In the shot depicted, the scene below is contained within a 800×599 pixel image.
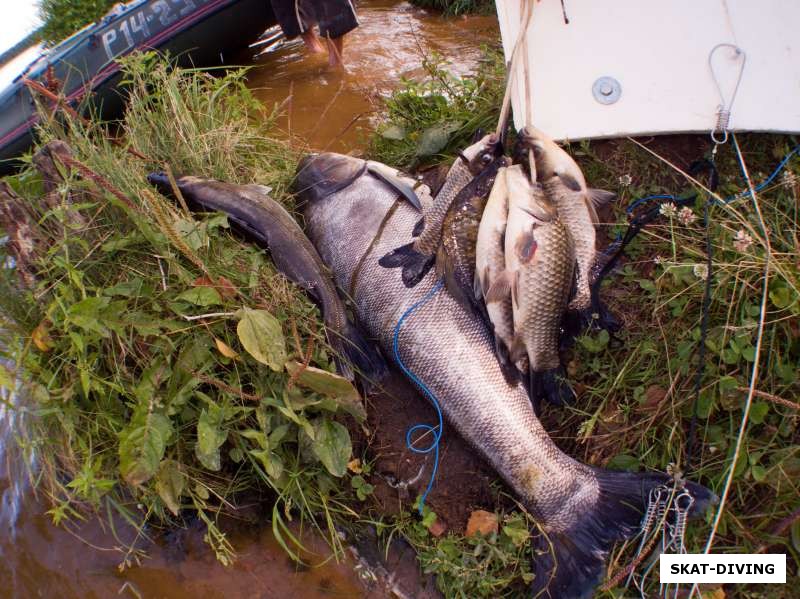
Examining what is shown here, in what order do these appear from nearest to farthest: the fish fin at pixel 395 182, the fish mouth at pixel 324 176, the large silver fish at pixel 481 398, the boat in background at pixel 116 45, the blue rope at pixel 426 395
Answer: the large silver fish at pixel 481 398
the blue rope at pixel 426 395
the fish fin at pixel 395 182
the fish mouth at pixel 324 176
the boat in background at pixel 116 45

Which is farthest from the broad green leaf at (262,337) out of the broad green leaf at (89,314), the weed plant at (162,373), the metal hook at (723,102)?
the metal hook at (723,102)

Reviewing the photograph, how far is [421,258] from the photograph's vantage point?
2879mm

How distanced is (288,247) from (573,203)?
4.71 ft

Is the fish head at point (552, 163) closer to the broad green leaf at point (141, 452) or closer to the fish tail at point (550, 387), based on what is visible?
the fish tail at point (550, 387)

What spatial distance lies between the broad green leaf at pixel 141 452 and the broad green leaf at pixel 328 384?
57 cm

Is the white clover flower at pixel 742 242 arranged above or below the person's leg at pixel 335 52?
below

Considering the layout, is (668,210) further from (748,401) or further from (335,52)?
(335,52)

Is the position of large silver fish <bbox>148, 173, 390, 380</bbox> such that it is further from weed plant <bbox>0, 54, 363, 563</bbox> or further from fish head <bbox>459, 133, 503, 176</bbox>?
fish head <bbox>459, 133, 503, 176</bbox>

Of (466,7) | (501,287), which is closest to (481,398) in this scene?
(501,287)

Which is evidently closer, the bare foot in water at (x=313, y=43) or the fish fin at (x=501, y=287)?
the fish fin at (x=501, y=287)

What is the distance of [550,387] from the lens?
8.64 feet

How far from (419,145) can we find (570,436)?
6.89 feet

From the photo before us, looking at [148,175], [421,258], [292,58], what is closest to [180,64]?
[292,58]

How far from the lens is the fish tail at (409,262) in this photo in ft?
9.33
